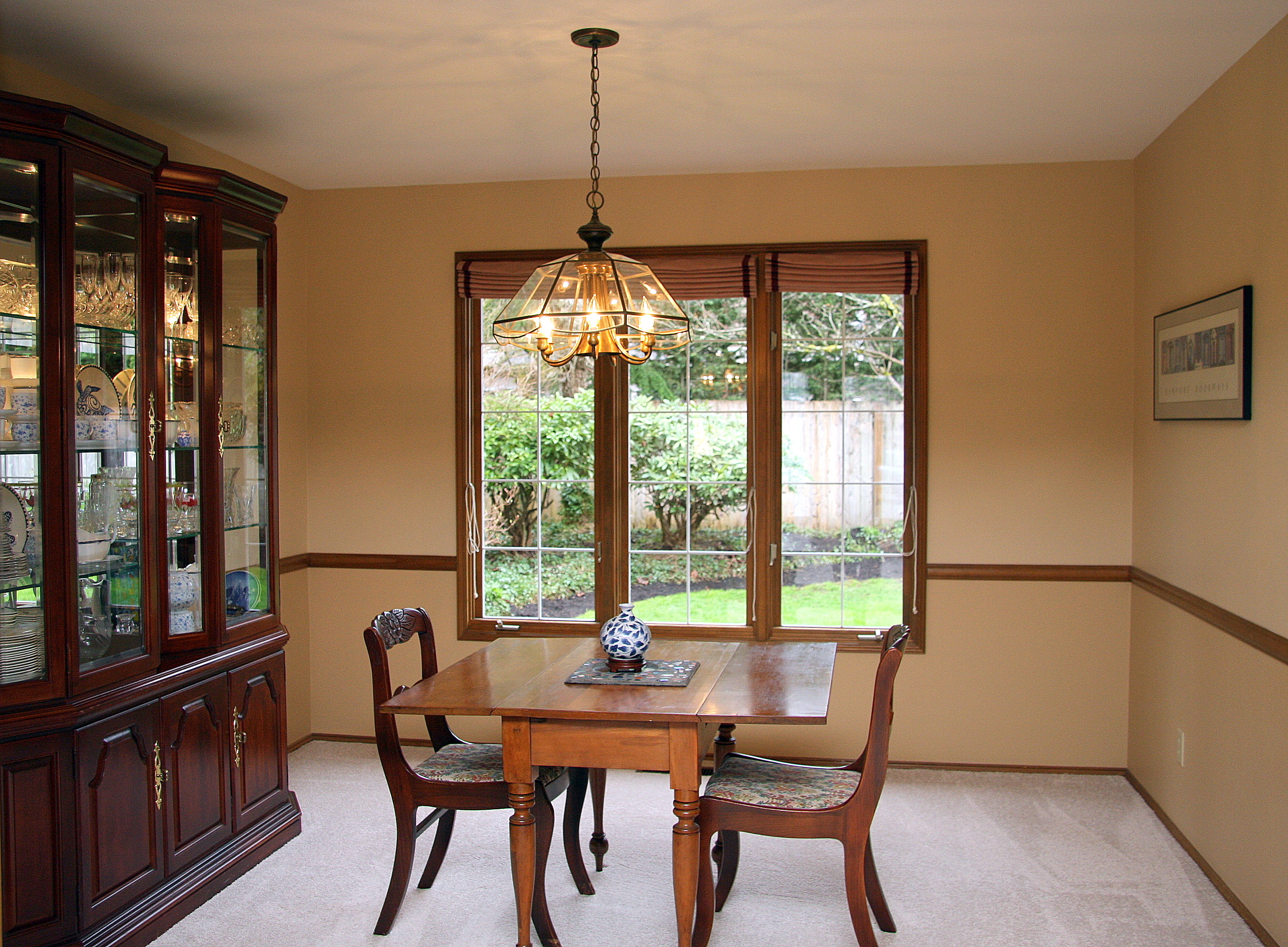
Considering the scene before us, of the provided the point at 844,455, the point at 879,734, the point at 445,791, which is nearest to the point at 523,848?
the point at 445,791

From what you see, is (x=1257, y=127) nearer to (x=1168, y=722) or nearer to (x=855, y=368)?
(x=855, y=368)

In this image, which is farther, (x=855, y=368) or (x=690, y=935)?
(x=855, y=368)

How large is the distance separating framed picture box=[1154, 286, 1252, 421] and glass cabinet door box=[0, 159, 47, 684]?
3541 mm

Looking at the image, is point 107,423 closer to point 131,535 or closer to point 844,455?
point 131,535

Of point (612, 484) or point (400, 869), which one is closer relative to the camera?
point (400, 869)

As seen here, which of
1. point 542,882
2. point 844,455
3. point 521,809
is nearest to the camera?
point 521,809

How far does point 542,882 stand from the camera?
9.84ft

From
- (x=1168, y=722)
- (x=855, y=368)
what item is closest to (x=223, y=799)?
(x=855, y=368)

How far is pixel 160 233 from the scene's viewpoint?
3.29 meters

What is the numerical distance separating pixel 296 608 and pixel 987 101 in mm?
3747

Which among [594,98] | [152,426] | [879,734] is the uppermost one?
[594,98]

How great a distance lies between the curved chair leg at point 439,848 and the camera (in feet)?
11.0

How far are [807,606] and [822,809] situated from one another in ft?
6.37

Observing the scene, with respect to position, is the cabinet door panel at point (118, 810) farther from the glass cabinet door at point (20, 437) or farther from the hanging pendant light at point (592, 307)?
the hanging pendant light at point (592, 307)
